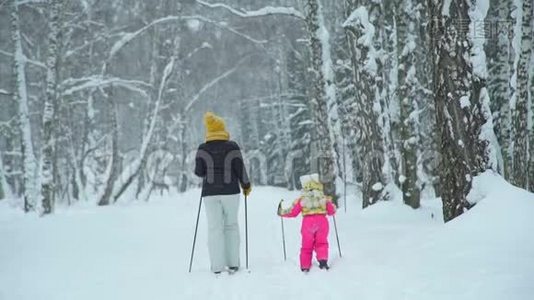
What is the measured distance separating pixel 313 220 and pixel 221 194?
3.94 feet

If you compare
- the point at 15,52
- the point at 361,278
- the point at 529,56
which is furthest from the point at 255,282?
the point at 15,52

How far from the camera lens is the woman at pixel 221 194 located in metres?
5.98

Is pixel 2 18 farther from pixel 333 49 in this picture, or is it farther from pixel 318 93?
pixel 333 49

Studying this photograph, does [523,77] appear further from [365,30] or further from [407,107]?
[365,30]

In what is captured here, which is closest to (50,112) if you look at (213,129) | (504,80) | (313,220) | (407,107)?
(213,129)

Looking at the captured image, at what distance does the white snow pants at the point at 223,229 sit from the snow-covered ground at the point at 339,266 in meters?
0.28

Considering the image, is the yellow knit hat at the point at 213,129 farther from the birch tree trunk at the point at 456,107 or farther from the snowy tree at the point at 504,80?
the snowy tree at the point at 504,80

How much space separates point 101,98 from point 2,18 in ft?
24.6

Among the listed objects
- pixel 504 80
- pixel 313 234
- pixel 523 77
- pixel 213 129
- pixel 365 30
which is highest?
pixel 365 30

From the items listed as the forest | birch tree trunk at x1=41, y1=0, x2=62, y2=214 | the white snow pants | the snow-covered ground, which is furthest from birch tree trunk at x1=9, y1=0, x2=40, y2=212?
the white snow pants

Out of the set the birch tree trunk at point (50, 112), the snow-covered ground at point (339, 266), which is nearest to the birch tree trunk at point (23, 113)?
the birch tree trunk at point (50, 112)

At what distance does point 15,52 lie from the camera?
47.5 feet

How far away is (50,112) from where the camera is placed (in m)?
13.9

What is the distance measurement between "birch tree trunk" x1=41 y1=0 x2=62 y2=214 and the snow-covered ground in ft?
16.1
